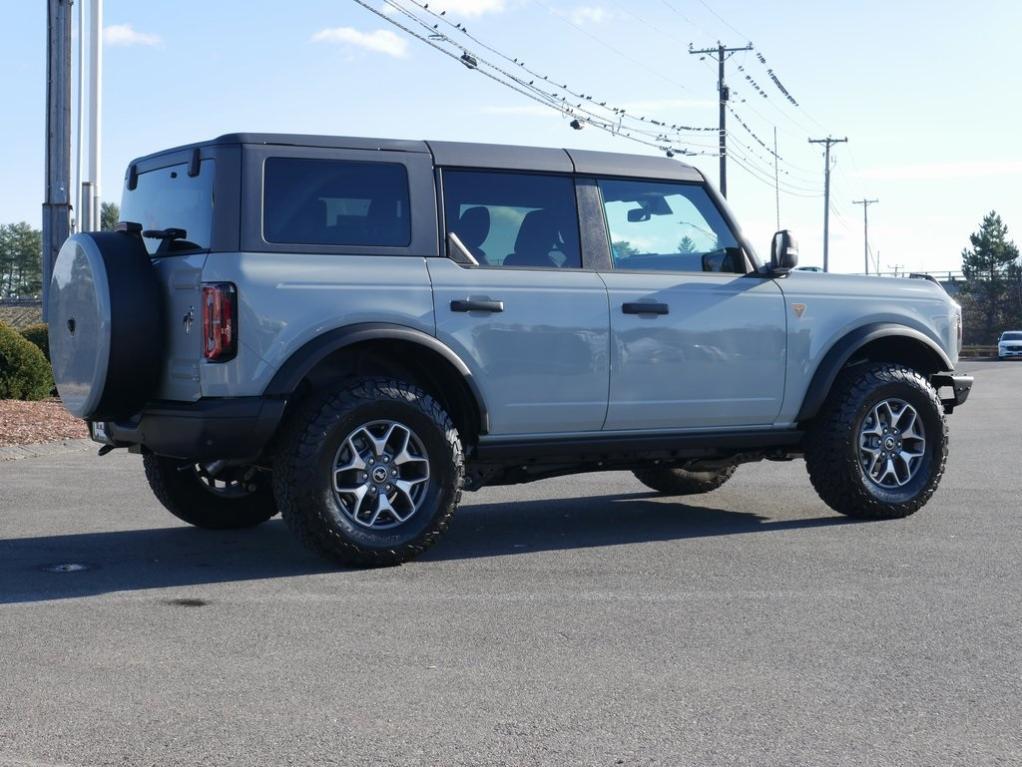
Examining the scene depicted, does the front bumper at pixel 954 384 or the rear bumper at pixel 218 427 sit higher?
the front bumper at pixel 954 384

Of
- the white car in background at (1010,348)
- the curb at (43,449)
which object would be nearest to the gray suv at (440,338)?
the curb at (43,449)

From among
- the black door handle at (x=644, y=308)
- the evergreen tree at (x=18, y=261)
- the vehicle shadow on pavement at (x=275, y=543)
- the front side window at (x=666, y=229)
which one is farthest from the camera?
the evergreen tree at (x=18, y=261)

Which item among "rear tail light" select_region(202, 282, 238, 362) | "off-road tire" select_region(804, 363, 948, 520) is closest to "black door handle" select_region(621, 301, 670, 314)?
"off-road tire" select_region(804, 363, 948, 520)

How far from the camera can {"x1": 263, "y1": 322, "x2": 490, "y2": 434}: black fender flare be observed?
631 cm

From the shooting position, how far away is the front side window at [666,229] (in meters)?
7.58

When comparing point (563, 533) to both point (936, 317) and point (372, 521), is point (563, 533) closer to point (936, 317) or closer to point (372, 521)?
point (372, 521)

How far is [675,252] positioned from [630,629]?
120 inches

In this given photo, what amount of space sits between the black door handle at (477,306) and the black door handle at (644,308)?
2.54 feet

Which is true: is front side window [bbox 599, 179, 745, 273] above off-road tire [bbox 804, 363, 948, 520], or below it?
above

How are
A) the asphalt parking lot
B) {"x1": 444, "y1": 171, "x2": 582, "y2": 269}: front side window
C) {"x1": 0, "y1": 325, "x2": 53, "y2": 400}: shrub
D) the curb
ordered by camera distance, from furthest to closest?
{"x1": 0, "y1": 325, "x2": 53, "y2": 400}: shrub < the curb < {"x1": 444, "y1": 171, "x2": 582, "y2": 269}: front side window < the asphalt parking lot

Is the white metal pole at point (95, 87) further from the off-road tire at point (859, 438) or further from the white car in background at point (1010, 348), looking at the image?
the white car in background at point (1010, 348)

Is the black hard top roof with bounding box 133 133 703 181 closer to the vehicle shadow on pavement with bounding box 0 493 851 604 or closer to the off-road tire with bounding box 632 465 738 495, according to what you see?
the vehicle shadow on pavement with bounding box 0 493 851 604

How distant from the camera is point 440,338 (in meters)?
6.75

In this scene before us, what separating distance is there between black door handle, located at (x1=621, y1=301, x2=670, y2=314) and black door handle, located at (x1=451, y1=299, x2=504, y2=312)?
2.54 ft
